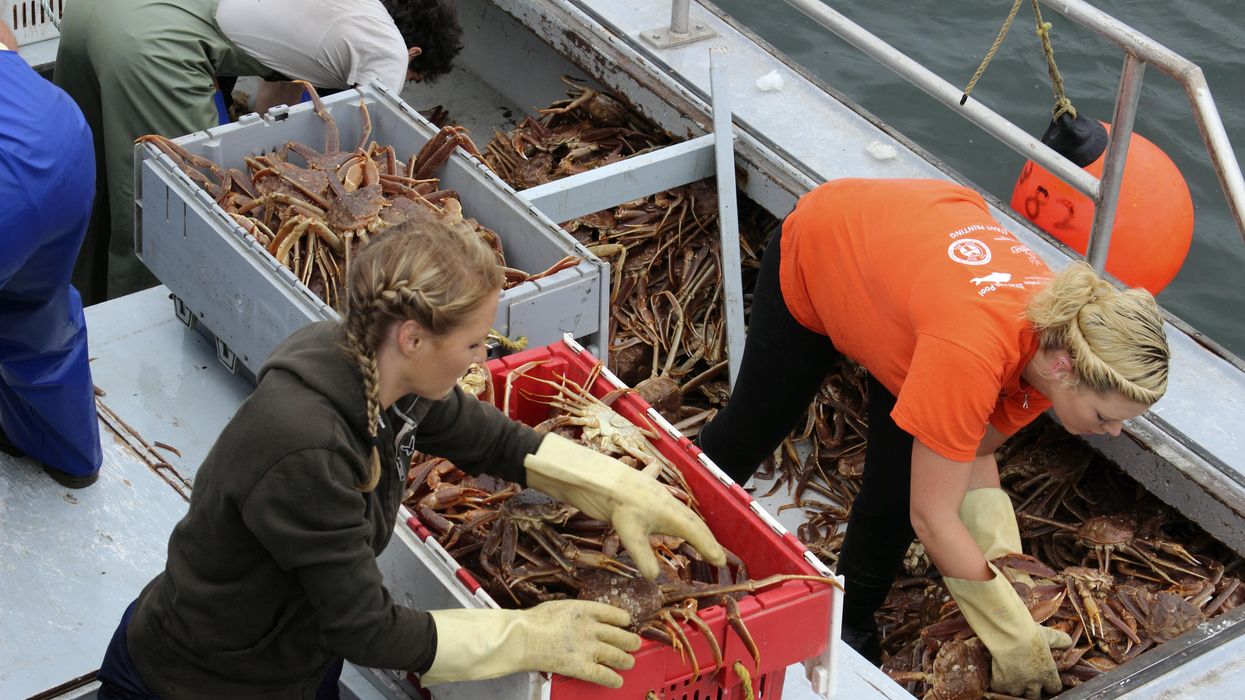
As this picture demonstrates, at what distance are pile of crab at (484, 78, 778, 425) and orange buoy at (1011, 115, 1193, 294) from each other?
86cm

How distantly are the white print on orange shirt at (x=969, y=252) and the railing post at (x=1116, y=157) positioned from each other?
80 centimetres

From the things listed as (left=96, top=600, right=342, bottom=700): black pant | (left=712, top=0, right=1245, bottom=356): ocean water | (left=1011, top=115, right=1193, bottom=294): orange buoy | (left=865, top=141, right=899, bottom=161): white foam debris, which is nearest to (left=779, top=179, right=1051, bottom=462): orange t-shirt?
(left=865, top=141, right=899, bottom=161): white foam debris

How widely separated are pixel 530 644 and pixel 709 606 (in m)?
0.37

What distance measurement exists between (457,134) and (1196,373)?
2068mm

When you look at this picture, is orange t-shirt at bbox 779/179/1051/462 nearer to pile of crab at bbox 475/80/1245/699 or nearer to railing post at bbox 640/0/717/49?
pile of crab at bbox 475/80/1245/699

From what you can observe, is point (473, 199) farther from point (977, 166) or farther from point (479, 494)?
point (977, 166)

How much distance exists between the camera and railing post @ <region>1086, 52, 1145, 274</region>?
3201 mm

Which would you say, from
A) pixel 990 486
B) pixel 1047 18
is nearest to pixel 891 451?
pixel 990 486

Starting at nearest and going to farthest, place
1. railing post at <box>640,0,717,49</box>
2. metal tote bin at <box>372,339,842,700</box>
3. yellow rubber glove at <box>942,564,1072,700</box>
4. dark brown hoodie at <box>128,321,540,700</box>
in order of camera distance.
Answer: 1. dark brown hoodie at <box>128,321,540,700</box>
2. metal tote bin at <box>372,339,842,700</box>
3. yellow rubber glove at <box>942,564,1072,700</box>
4. railing post at <box>640,0,717,49</box>

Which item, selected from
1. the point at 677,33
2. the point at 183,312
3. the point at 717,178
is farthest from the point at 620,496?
the point at 677,33

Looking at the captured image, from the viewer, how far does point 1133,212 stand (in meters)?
4.21

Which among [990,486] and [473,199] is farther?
[473,199]

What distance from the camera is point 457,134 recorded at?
3.47m

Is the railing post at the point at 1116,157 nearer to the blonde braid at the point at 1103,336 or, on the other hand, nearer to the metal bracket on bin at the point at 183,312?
the blonde braid at the point at 1103,336
